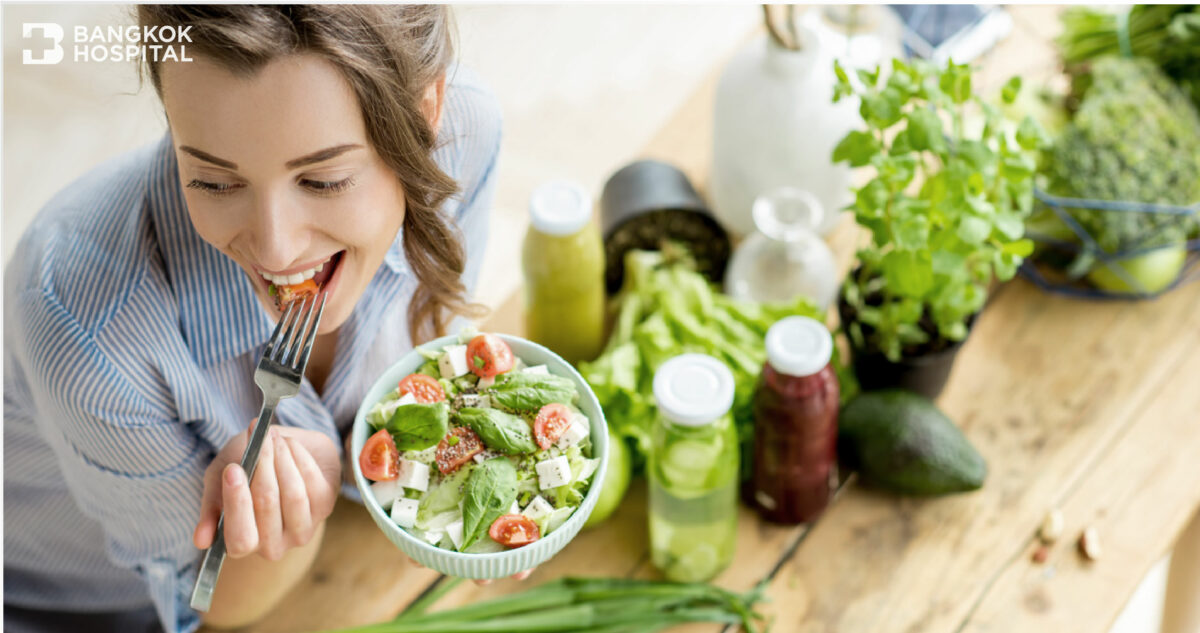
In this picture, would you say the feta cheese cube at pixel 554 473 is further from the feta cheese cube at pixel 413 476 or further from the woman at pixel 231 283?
the woman at pixel 231 283

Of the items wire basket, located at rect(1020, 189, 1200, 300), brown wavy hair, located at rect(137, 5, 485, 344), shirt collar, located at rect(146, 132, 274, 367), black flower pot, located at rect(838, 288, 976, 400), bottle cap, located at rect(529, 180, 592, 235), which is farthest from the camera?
wire basket, located at rect(1020, 189, 1200, 300)

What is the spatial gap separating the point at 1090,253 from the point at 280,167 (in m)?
1.19

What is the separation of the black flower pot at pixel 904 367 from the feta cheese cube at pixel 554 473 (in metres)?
0.68

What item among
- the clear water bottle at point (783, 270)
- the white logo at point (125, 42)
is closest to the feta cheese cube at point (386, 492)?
the white logo at point (125, 42)

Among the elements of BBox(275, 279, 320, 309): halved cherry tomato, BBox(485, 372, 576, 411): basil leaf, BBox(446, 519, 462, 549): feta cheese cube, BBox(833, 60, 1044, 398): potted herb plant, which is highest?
BBox(833, 60, 1044, 398): potted herb plant

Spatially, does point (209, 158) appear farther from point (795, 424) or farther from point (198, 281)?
point (795, 424)

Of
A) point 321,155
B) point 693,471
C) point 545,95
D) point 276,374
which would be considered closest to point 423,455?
point 276,374

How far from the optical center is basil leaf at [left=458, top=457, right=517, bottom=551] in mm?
686

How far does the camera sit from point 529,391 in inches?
28.4

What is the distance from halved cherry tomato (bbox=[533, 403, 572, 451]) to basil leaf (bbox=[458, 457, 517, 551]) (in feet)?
0.10

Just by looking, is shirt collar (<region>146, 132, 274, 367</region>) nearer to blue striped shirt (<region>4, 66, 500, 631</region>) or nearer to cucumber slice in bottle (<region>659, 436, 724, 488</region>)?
blue striped shirt (<region>4, 66, 500, 631</region>)

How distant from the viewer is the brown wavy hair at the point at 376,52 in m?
0.62

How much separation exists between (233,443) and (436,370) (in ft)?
0.68

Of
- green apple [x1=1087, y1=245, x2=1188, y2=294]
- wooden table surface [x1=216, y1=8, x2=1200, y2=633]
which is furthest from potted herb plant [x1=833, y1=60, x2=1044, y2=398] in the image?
green apple [x1=1087, y1=245, x2=1188, y2=294]
